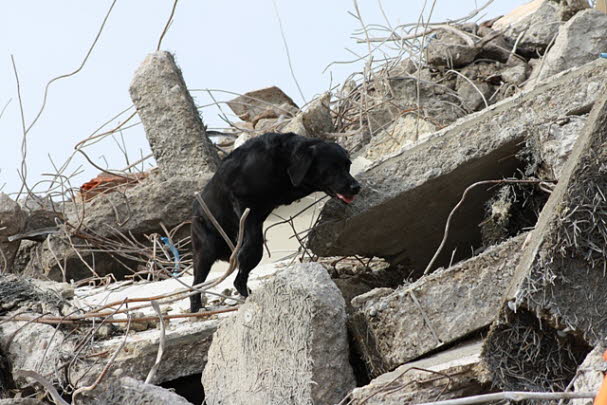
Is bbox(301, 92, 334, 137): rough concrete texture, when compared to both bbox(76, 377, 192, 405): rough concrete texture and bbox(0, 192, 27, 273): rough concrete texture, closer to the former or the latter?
bbox(0, 192, 27, 273): rough concrete texture

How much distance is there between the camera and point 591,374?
3.04m

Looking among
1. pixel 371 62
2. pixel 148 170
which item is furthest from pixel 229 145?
pixel 371 62

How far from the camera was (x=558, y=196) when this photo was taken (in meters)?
3.54

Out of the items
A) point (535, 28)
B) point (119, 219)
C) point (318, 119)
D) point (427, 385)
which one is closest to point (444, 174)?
point (427, 385)

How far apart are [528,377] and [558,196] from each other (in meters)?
0.73

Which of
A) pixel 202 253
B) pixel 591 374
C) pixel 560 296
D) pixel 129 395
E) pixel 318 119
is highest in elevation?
pixel 318 119

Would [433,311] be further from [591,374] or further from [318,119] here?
[318,119]

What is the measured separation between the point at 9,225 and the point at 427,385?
4632 mm

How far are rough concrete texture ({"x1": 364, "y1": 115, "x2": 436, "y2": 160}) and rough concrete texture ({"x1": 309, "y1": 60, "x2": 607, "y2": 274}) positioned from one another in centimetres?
180

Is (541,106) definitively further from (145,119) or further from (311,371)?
(145,119)

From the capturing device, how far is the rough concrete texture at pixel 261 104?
378 inches

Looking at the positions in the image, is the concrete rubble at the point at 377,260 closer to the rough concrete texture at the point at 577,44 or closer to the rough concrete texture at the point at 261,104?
the rough concrete texture at the point at 577,44

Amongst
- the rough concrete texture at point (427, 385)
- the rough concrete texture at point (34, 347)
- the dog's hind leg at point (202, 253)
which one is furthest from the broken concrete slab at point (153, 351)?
the rough concrete texture at point (427, 385)

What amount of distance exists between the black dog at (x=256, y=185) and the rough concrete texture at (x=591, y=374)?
2372 millimetres
